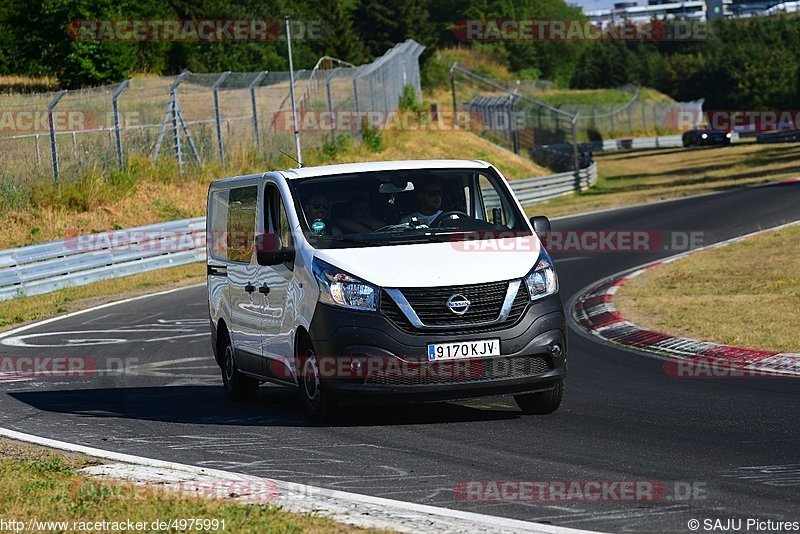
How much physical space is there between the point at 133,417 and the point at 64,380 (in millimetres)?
3311

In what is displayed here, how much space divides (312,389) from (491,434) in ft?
4.86

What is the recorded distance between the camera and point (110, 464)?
25.9ft

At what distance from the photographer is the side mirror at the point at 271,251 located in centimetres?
935

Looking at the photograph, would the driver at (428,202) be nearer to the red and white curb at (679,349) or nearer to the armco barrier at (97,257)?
the red and white curb at (679,349)

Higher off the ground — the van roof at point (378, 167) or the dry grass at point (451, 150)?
the van roof at point (378, 167)

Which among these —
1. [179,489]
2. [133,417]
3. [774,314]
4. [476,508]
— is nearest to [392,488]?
[476,508]

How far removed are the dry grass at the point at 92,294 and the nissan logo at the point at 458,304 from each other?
12.5 m

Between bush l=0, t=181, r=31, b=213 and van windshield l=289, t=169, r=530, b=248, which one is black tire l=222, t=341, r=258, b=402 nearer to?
van windshield l=289, t=169, r=530, b=248

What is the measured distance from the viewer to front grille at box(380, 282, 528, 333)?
8586mm

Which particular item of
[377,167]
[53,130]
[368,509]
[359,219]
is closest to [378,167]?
[377,167]

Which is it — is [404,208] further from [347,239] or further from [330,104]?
[330,104]

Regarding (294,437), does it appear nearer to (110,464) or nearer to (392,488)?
(110,464)

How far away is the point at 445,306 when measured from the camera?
8609 millimetres

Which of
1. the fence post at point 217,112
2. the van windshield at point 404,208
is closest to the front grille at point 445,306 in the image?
the van windshield at point 404,208
